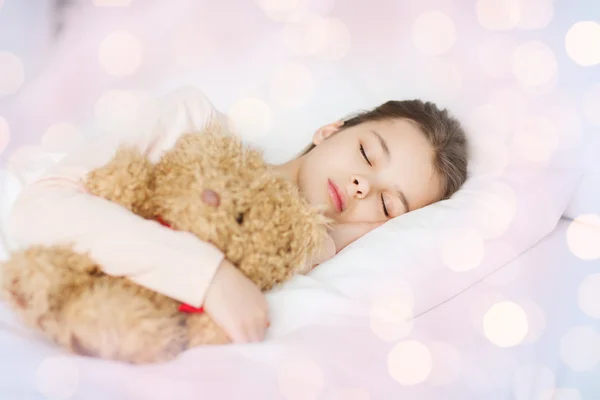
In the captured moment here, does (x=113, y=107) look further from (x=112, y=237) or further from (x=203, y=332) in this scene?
(x=203, y=332)

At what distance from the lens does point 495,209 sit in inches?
45.5

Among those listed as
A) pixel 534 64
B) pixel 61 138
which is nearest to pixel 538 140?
pixel 534 64

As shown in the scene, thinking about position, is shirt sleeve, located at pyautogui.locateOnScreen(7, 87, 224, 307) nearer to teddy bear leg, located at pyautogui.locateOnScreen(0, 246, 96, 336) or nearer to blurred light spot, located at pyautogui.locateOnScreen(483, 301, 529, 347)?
teddy bear leg, located at pyautogui.locateOnScreen(0, 246, 96, 336)

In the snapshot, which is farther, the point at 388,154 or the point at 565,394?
the point at 388,154

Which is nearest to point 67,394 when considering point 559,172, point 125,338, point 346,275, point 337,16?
point 125,338

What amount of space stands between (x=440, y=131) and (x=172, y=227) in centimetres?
69

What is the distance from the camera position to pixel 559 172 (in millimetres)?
1258

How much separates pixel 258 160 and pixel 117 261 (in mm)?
274

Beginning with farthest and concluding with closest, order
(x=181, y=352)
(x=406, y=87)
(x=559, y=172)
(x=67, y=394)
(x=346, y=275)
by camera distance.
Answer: (x=406, y=87), (x=559, y=172), (x=346, y=275), (x=181, y=352), (x=67, y=394)

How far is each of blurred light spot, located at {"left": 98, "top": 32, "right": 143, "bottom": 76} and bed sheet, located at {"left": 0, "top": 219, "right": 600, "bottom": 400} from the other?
0.82 metres

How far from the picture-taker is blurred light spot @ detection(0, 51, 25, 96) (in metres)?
1.31

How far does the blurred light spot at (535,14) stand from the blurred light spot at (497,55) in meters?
0.05

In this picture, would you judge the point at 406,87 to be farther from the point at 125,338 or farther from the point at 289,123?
the point at 125,338

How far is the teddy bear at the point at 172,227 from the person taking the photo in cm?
75
